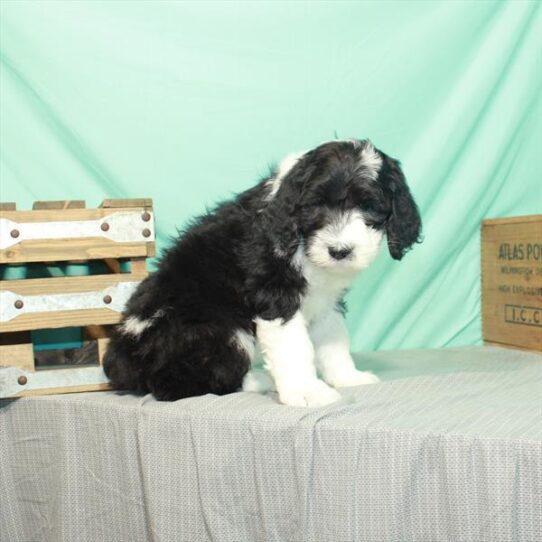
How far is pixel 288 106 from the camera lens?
5105 millimetres

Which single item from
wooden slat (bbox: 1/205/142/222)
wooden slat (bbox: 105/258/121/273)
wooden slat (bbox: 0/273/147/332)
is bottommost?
wooden slat (bbox: 0/273/147/332)

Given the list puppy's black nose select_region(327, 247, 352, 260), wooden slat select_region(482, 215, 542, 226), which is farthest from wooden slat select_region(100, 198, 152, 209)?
wooden slat select_region(482, 215, 542, 226)

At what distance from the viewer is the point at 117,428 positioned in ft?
11.6

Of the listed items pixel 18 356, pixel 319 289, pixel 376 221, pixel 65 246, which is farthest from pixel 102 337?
pixel 376 221

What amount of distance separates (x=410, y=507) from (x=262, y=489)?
1.98 feet

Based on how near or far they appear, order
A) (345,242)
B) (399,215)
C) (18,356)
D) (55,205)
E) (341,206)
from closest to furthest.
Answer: (345,242) → (341,206) → (399,215) → (18,356) → (55,205)

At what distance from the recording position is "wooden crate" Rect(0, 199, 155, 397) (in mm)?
3838

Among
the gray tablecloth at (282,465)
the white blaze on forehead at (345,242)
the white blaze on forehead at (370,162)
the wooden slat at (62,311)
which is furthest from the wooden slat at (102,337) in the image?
the white blaze on forehead at (370,162)

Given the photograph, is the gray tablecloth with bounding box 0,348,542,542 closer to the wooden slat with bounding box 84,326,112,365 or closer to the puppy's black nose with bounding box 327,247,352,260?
the wooden slat with bounding box 84,326,112,365

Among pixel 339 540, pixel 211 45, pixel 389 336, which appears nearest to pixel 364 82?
pixel 211 45

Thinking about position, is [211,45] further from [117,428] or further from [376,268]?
[117,428]

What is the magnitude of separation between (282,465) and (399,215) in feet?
4.29

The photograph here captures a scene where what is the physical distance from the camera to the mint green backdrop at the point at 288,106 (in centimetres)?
471

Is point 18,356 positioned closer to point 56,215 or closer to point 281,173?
point 56,215
